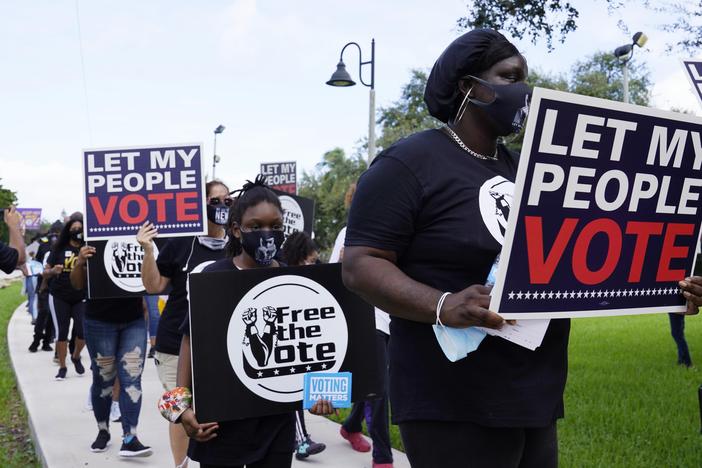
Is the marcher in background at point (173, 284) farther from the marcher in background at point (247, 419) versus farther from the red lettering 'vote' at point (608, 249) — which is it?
the red lettering 'vote' at point (608, 249)

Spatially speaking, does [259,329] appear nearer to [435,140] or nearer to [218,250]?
[435,140]

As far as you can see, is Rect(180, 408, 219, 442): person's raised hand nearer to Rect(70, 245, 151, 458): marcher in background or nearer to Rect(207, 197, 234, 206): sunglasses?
Rect(207, 197, 234, 206): sunglasses

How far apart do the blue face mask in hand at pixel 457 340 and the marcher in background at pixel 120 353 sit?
4.56m

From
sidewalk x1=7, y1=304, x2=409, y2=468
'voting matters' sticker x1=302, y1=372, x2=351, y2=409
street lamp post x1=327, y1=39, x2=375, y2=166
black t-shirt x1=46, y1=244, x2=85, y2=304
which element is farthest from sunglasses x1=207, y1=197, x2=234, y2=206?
street lamp post x1=327, y1=39, x2=375, y2=166

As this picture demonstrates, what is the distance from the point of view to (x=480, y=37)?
2264mm

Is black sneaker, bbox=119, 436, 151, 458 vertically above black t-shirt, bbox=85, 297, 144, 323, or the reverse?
black t-shirt, bbox=85, 297, 144, 323

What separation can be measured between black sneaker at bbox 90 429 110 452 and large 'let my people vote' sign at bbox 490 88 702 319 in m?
5.22

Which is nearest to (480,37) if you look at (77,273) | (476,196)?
(476,196)

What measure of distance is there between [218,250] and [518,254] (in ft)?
11.4

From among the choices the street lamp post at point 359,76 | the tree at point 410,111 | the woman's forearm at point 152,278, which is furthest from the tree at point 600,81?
the woman's forearm at point 152,278

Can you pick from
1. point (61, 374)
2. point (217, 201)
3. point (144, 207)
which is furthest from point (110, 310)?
point (61, 374)

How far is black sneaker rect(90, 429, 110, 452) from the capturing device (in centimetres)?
639

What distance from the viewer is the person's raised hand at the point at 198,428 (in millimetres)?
3221

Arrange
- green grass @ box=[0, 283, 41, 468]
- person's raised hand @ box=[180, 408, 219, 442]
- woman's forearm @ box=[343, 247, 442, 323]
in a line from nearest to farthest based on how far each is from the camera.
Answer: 1. woman's forearm @ box=[343, 247, 442, 323]
2. person's raised hand @ box=[180, 408, 219, 442]
3. green grass @ box=[0, 283, 41, 468]
